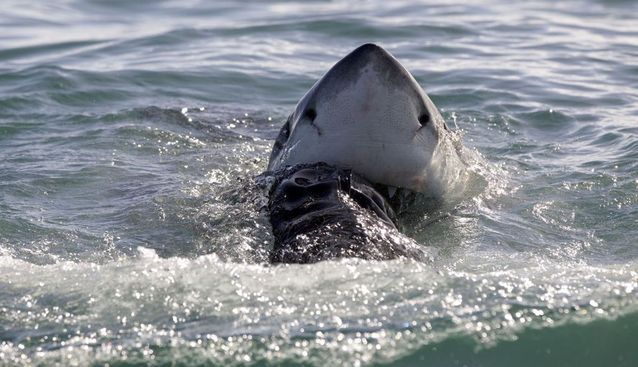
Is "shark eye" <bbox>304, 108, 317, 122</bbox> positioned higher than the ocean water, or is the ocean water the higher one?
"shark eye" <bbox>304, 108, 317, 122</bbox>

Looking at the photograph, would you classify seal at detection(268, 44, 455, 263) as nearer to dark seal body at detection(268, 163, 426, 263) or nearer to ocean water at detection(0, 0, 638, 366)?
dark seal body at detection(268, 163, 426, 263)

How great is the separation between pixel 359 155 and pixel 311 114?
0.98 ft

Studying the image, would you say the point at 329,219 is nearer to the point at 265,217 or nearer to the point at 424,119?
the point at 265,217

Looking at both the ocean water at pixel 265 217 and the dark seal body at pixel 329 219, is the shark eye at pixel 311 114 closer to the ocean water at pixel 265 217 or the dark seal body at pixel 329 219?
the dark seal body at pixel 329 219

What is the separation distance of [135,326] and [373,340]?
0.84 meters

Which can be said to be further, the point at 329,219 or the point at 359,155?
the point at 359,155

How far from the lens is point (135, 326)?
3.82 meters

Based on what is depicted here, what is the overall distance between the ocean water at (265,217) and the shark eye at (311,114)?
1.38 ft

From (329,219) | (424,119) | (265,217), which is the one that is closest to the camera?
(329,219)

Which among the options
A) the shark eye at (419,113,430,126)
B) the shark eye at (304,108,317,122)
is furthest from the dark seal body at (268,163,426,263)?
the shark eye at (419,113,430,126)

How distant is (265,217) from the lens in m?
4.84

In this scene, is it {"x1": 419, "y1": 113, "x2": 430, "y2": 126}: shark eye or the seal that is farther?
{"x1": 419, "y1": 113, "x2": 430, "y2": 126}: shark eye

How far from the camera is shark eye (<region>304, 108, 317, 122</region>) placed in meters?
4.94

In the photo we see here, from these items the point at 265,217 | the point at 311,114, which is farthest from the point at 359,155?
the point at 265,217
